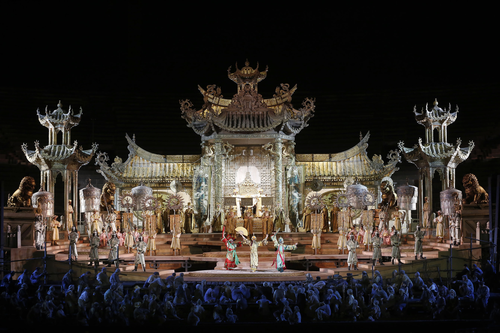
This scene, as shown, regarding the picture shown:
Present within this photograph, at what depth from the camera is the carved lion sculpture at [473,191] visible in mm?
15867

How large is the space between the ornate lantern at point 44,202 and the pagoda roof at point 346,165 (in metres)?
8.07

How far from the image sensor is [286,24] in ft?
89.0

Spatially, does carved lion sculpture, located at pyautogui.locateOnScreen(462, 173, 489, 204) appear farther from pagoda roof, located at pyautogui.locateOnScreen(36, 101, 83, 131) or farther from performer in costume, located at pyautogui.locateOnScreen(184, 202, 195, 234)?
pagoda roof, located at pyautogui.locateOnScreen(36, 101, 83, 131)

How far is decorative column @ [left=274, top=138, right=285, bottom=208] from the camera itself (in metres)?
20.2

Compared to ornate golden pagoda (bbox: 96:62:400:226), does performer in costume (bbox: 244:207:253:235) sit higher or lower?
lower

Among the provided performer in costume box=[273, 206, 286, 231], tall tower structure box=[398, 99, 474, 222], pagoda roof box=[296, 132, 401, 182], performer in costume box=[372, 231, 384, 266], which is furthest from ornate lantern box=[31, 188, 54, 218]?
tall tower structure box=[398, 99, 474, 222]

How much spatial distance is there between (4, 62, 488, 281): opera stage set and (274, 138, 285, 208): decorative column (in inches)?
1.8

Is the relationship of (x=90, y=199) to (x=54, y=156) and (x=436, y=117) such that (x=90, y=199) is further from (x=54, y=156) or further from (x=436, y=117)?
(x=436, y=117)

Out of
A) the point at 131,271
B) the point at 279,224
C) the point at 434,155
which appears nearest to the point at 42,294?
the point at 131,271

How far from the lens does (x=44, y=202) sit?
17.7m

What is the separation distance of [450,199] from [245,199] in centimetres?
663

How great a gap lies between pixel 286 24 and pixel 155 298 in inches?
749

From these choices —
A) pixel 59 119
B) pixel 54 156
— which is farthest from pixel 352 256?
pixel 59 119

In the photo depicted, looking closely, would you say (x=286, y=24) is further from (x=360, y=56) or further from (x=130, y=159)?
(x=130, y=159)
